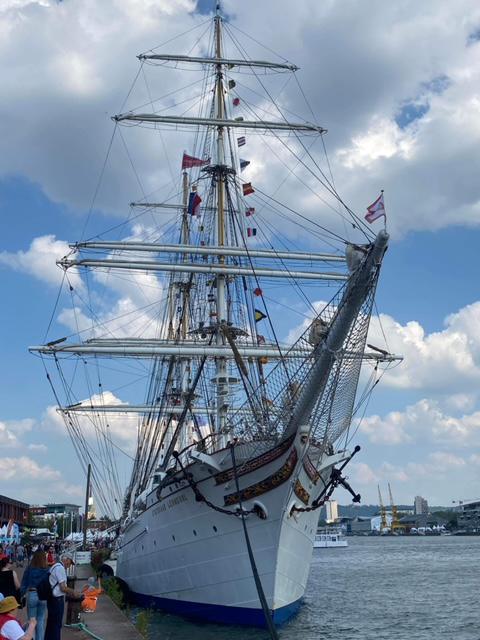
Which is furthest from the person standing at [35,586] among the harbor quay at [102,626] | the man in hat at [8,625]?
the man in hat at [8,625]

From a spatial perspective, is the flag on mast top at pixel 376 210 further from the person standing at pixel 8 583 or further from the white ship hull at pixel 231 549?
the person standing at pixel 8 583

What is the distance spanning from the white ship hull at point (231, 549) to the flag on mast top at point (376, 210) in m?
6.18

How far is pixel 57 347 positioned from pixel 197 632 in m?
14.1

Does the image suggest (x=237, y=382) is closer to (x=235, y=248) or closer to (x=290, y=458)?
(x=235, y=248)

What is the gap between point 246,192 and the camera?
2981 centimetres

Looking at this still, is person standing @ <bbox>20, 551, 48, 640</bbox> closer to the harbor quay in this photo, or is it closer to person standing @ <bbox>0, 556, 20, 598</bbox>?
person standing @ <bbox>0, 556, 20, 598</bbox>

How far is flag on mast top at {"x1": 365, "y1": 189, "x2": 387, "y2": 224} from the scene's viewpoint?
13.1m

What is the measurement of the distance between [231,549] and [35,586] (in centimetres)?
885

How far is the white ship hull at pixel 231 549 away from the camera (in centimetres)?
1748

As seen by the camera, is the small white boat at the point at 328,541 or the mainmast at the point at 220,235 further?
the small white boat at the point at 328,541

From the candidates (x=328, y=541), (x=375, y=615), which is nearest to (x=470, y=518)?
(x=328, y=541)

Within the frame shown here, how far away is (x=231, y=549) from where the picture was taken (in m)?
18.0

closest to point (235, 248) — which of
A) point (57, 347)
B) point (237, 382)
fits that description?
point (237, 382)

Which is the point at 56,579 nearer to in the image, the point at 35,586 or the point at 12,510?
the point at 35,586
